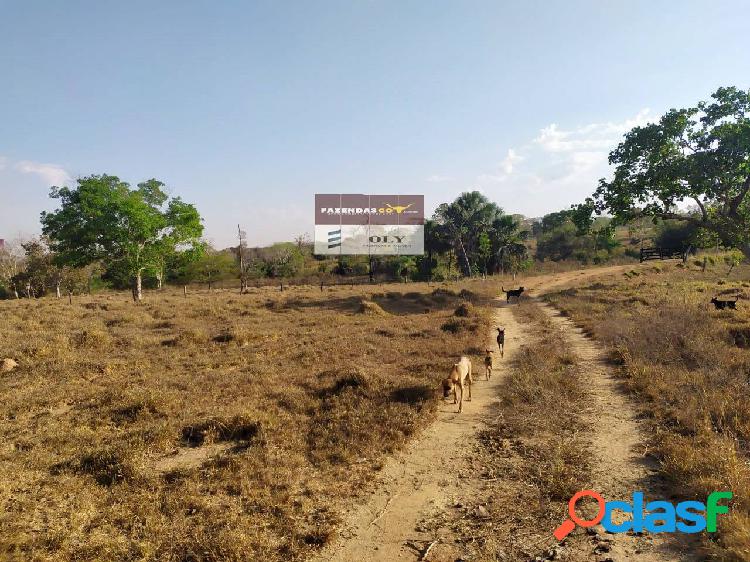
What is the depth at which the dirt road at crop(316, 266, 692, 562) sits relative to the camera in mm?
4688

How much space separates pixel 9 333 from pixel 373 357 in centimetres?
1640

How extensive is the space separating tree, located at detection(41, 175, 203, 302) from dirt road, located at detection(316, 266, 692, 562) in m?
31.4

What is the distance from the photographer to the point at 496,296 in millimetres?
30922

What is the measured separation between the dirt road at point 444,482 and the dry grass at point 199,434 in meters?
0.38

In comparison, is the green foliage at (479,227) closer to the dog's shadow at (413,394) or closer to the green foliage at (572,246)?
the green foliage at (572,246)

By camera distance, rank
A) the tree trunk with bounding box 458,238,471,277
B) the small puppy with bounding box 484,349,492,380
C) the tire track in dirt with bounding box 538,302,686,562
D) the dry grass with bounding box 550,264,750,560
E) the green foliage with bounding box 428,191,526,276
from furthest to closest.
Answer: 1. the tree trunk with bounding box 458,238,471,277
2. the green foliage with bounding box 428,191,526,276
3. the small puppy with bounding box 484,349,492,380
4. the dry grass with bounding box 550,264,750,560
5. the tire track in dirt with bounding box 538,302,686,562

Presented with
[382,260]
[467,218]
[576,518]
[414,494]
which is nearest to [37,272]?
[382,260]

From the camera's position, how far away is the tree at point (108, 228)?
31.2 m

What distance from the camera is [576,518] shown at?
5.08 meters

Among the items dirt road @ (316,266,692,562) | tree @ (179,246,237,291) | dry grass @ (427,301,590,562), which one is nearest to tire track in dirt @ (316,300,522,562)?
dirt road @ (316,266,692,562)

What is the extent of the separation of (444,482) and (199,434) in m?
4.82

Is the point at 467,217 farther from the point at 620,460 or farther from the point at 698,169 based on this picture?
the point at 620,460

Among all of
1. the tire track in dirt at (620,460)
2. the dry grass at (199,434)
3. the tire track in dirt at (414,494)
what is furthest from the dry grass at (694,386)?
the dry grass at (199,434)

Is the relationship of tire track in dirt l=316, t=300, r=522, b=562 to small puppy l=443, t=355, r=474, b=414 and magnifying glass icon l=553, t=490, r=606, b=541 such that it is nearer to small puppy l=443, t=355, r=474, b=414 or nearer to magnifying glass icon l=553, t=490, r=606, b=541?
small puppy l=443, t=355, r=474, b=414
